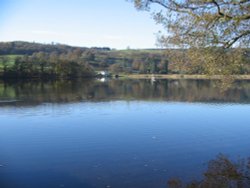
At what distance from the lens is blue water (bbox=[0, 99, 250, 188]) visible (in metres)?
12.9

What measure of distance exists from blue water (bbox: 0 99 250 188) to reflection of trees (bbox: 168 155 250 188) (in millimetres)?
369

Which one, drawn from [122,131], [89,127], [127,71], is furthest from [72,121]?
[127,71]

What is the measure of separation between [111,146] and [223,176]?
638cm

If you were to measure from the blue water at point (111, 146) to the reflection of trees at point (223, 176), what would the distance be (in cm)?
37

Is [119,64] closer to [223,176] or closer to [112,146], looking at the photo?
[112,146]

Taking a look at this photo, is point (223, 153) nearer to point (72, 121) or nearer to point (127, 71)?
point (72, 121)

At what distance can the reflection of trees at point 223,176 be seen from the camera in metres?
12.1

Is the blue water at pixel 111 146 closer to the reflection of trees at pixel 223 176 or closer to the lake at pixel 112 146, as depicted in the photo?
the lake at pixel 112 146

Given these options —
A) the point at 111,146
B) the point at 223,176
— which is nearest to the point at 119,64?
the point at 111,146

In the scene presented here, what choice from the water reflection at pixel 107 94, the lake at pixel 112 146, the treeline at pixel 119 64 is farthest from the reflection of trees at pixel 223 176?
the water reflection at pixel 107 94

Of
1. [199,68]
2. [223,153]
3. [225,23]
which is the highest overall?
[225,23]

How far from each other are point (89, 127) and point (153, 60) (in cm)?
13221

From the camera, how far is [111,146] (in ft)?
58.6

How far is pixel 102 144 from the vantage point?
59.9 ft
